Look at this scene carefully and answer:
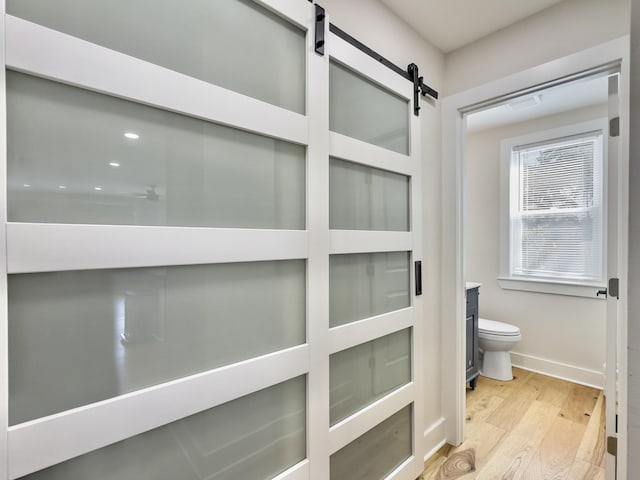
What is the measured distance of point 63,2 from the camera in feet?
2.41

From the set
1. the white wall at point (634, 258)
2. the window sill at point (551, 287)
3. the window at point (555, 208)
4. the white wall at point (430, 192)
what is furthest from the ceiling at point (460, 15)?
the window sill at point (551, 287)

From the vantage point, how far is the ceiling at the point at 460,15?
1625 mm

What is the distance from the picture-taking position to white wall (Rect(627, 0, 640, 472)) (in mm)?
459

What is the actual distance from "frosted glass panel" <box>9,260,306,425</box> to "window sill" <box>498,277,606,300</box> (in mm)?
3026

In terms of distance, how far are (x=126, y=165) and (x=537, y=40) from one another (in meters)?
2.14

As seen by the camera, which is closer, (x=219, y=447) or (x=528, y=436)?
(x=219, y=447)

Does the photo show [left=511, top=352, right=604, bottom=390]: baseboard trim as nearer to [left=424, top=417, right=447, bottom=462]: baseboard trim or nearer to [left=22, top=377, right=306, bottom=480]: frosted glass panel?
[left=424, top=417, right=447, bottom=462]: baseboard trim

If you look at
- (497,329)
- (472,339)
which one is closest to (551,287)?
(497,329)

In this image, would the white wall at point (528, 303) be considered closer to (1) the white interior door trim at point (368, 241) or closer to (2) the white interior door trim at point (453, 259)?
(2) the white interior door trim at point (453, 259)

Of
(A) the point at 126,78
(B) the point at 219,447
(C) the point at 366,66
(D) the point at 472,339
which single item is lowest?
(D) the point at 472,339

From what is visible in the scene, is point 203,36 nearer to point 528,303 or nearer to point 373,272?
point 373,272

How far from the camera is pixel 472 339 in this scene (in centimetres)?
270

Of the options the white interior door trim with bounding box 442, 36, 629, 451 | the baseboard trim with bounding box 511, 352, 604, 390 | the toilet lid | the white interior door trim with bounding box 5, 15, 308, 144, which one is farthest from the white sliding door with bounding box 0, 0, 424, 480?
A: the baseboard trim with bounding box 511, 352, 604, 390

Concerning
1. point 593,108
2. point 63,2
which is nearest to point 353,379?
point 63,2
